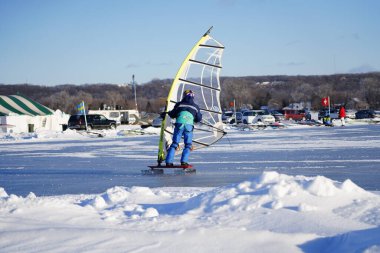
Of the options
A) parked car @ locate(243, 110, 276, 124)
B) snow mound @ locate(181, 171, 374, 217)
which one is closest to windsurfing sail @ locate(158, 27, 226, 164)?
snow mound @ locate(181, 171, 374, 217)

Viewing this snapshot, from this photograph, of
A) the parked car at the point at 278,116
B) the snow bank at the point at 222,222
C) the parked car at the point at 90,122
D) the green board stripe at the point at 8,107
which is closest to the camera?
the snow bank at the point at 222,222

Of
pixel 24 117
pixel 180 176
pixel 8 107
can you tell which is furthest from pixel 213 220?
pixel 8 107

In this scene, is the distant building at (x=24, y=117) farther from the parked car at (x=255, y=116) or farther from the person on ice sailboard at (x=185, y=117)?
the person on ice sailboard at (x=185, y=117)

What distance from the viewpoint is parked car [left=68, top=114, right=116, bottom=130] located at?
40.8 meters

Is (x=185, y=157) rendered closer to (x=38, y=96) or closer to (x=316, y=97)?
(x=316, y=97)

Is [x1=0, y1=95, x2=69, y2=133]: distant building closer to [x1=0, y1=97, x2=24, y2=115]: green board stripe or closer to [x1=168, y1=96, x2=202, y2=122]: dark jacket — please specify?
[x1=0, y1=97, x2=24, y2=115]: green board stripe

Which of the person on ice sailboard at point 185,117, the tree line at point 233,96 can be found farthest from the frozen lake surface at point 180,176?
the tree line at point 233,96

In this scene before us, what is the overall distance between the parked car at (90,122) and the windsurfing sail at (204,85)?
30064 millimetres

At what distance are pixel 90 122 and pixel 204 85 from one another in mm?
31114

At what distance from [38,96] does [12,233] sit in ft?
574

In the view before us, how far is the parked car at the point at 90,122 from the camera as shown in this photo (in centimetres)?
4078

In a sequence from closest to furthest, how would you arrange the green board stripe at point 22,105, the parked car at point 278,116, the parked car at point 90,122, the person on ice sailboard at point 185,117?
the person on ice sailboard at point 185,117 < the parked car at point 90,122 < the green board stripe at point 22,105 < the parked car at point 278,116

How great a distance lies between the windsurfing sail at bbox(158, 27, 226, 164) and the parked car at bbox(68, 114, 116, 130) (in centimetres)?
3006

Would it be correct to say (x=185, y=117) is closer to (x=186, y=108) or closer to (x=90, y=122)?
(x=186, y=108)
